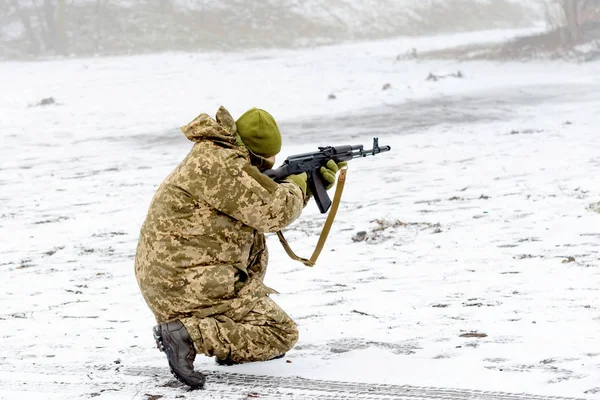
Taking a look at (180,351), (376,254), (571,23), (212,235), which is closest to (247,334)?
(180,351)

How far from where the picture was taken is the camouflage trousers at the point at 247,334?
370cm

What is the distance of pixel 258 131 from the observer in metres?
3.69

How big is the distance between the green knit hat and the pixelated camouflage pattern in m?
0.05

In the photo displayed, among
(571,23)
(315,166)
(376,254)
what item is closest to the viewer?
(315,166)

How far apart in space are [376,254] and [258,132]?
9.51 ft

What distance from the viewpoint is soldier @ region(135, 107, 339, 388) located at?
3615 mm

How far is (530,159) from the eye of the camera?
10.1 meters

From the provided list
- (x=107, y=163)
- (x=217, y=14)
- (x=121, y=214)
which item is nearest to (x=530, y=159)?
(x=121, y=214)

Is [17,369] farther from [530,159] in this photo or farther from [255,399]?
[530,159]

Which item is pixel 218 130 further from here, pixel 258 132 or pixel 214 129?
pixel 258 132

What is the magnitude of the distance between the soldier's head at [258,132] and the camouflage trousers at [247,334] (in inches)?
28.4

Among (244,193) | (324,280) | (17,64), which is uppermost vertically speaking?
(17,64)

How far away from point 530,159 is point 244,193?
7.18 metres

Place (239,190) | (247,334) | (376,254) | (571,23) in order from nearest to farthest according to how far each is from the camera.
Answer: (239,190) → (247,334) → (376,254) → (571,23)
